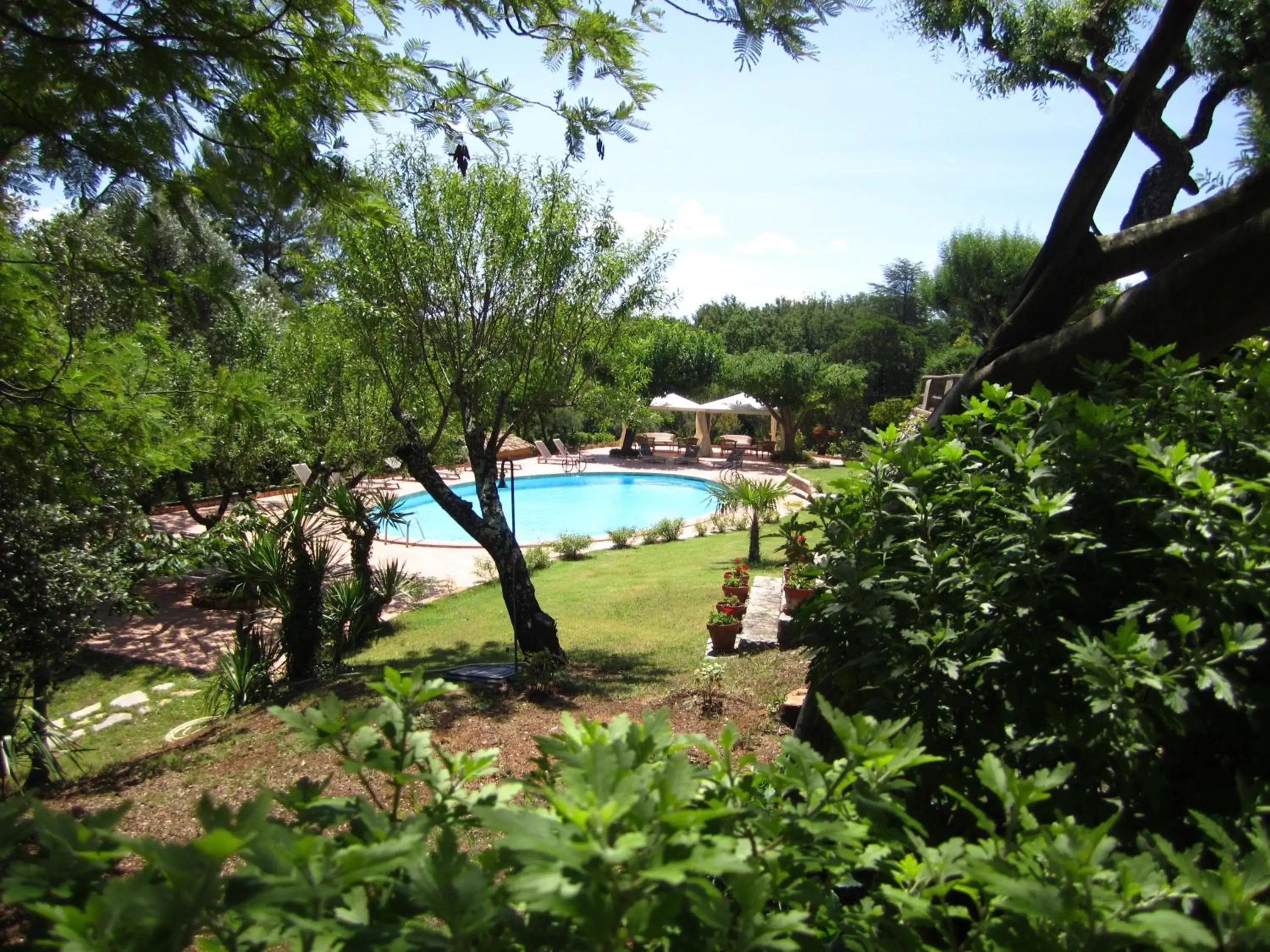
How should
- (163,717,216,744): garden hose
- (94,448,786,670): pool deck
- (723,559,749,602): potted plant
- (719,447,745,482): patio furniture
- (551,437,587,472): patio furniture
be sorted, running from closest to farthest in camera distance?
(163,717,216,744): garden hose < (723,559,749,602): potted plant < (94,448,786,670): pool deck < (719,447,745,482): patio furniture < (551,437,587,472): patio furniture

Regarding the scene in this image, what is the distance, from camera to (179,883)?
35.0 inches

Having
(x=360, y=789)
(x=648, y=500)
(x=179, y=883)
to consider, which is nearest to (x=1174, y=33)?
(x=179, y=883)

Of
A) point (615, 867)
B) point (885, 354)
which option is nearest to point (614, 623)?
point (615, 867)

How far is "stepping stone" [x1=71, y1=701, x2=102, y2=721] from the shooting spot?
28.3 ft

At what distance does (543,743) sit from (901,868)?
651 millimetres

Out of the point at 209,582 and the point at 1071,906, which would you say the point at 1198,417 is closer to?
the point at 1071,906

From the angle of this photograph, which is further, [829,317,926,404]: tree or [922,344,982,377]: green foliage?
[829,317,926,404]: tree

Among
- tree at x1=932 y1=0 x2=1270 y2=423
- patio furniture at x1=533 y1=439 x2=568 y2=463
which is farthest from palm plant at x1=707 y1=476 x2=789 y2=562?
patio furniture at x1=533 y1=439 x2=568 y2=463

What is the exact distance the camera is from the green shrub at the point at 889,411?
29766 millimetres

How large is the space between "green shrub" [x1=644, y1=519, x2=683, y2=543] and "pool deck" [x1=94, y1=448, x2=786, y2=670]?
3.31ft

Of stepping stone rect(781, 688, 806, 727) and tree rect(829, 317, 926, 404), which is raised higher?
tree rect(829, 317, 926, 404)

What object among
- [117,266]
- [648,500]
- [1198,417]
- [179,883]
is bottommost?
[648,500]

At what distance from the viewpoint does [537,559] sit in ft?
51.9

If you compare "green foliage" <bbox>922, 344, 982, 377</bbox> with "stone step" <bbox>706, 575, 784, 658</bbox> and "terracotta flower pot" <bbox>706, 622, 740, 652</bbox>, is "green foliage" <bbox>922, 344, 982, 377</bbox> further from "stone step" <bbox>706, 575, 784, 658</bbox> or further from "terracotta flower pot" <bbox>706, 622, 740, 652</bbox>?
"terracotta flower pot" <bbox>706, 622, 740, 652</bbox>
